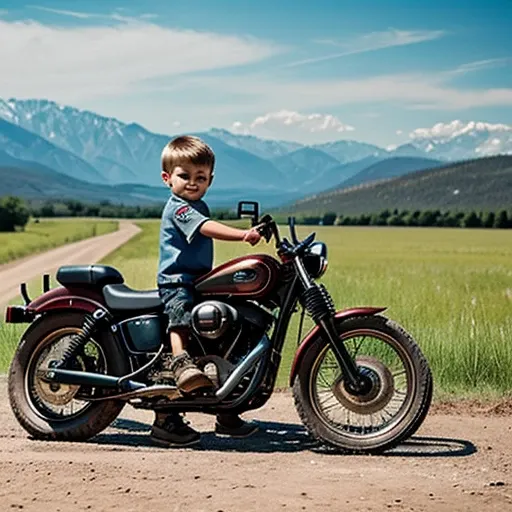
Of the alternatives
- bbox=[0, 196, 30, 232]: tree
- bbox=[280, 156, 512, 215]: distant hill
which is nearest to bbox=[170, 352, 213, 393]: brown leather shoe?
bbox=[280, 156, 512, 215]: distant hill

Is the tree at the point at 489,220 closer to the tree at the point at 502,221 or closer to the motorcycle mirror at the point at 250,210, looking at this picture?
the tree at the point at 502,221

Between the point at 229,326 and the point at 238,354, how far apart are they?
0.80 ft

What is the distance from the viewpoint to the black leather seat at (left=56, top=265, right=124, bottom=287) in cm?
666

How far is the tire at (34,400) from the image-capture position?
655cm

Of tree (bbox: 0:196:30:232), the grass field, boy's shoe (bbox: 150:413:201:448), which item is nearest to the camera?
boy's shoe (bbox: 150:413:201:448)

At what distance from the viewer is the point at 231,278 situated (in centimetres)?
614

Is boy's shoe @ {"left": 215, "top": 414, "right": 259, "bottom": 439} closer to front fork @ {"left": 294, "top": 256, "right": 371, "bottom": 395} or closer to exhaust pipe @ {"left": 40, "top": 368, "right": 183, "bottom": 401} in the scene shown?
exhaust pipe @ {"left": 40, "top": 368, "right": 183, "bottom": 401}

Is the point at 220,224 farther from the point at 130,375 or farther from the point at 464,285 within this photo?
the point at 464,285

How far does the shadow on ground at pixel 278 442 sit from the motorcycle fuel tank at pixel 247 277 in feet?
2.98

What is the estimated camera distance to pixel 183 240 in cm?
626

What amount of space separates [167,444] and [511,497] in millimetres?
2166

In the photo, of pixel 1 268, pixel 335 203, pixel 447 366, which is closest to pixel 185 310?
pixel 447 366

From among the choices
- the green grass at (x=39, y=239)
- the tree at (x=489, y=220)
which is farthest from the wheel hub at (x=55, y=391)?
the green grass at (x=39, y=239)

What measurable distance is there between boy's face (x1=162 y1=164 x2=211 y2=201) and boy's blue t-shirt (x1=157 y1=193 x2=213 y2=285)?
49mm
